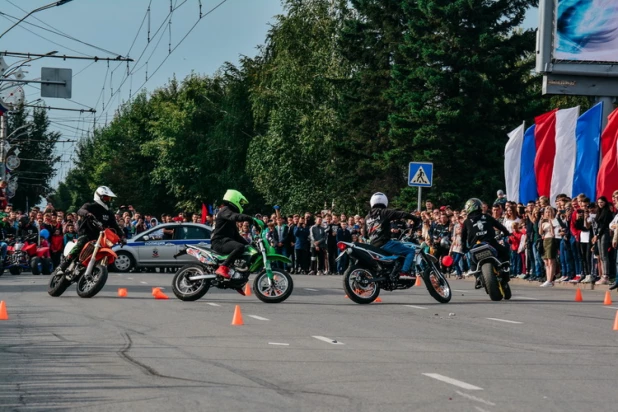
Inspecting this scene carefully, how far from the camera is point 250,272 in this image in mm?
18984

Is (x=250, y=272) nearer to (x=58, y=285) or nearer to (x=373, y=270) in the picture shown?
(x=373, y=270)

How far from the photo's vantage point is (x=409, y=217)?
1856 centimetres

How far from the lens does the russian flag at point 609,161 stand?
27984mm

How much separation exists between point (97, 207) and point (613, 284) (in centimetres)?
1036

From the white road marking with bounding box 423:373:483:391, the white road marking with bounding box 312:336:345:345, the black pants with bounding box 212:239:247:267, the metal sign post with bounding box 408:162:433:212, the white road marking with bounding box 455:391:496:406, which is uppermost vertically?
the metal sign post with bounding box 408:162:433:212

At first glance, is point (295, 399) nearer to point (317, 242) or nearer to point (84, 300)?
point (84, 300)

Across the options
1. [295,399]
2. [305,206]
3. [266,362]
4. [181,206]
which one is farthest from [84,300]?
[181,206]

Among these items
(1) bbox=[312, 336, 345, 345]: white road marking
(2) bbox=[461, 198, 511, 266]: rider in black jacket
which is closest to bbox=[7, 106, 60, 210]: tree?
(2) bbox=[461, 198, 511, 266]: rider in black jacket

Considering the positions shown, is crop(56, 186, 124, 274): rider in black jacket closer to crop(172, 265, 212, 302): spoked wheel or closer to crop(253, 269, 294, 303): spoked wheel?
crop(172, 265, 212, 302): spoked wheel

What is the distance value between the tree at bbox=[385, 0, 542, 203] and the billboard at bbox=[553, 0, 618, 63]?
53.6ft

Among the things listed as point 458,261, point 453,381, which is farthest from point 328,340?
point 458,261

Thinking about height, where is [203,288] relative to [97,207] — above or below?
below

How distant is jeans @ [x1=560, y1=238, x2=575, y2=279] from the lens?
2553 cm

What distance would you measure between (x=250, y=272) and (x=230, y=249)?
0.52m
